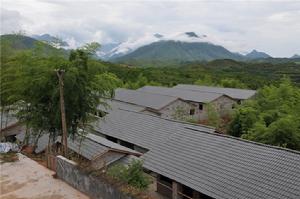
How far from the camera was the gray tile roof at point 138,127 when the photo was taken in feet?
74.1

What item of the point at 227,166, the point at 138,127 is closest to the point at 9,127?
the point at 138,127

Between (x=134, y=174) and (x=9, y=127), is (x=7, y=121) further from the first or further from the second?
(x=134, y=174)

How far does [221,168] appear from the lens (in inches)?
572

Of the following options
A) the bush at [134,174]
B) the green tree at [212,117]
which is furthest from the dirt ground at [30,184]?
the green tree at [212,117]

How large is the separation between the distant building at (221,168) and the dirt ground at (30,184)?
451 centimetres

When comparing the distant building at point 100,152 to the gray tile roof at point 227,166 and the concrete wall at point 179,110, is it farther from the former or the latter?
the concrete wall at point 179,110

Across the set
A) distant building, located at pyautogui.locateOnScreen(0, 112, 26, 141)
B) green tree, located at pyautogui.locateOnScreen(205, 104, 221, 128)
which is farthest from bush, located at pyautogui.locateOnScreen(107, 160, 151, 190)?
green tree, located at pyautogui.locateOnScreen(205, 104, 221, 128)

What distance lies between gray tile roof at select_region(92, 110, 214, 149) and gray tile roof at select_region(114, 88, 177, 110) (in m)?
7.27

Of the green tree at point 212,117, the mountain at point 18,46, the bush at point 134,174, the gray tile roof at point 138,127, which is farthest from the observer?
the green tree at point 212,117

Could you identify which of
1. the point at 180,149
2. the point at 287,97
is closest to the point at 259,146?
the point at 180,149

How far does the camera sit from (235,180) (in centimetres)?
1352

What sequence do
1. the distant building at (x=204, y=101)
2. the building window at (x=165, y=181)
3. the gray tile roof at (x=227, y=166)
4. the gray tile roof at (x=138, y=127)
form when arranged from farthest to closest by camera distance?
1. the distant building at (x=204, y=101)
2. the gray tile roof at (x=138, y=127)
3. the building window at (x=165, y=181)
4. the gray tile roof at (x=227, y=166)

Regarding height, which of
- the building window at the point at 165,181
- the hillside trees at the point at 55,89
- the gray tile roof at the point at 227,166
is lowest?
the building window at the point at 165,181

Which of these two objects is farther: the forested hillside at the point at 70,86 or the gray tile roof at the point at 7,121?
the gray tile roof at the point at 7,121
